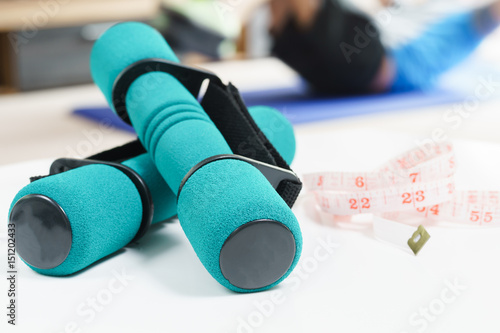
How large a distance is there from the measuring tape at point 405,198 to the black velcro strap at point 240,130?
5.1 inches

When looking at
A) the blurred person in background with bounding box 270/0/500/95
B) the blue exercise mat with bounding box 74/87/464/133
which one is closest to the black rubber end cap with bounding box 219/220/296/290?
the blue exercise mat with bounding box 74/87/464/133

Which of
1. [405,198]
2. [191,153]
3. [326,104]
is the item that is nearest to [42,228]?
[191,153]

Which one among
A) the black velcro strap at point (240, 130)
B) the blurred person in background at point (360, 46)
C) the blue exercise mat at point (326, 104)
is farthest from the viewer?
the blurred person in background at point (360, 46)

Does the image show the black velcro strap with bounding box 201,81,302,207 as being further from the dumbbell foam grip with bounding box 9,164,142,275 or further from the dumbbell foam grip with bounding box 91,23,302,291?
the dumbbell foam grip with bounding box 9,164,142,275

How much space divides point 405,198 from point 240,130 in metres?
0.25

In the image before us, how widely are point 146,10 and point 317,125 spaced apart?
4.94ft

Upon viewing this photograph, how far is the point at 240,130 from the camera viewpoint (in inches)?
33.5

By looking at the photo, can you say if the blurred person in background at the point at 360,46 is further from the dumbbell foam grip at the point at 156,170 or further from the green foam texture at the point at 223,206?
the green foam texture at the point at 223,206

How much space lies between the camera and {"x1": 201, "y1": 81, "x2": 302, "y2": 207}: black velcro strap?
0.80 metres

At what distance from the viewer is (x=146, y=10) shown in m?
3.02

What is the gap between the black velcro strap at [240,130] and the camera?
80 cm

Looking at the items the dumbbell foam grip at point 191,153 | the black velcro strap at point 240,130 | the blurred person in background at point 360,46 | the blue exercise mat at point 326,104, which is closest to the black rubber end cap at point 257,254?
the dumbbell foam grip at point 191,153

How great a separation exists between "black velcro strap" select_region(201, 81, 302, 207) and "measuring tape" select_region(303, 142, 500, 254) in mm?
130

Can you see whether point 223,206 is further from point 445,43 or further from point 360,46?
point 445,43
